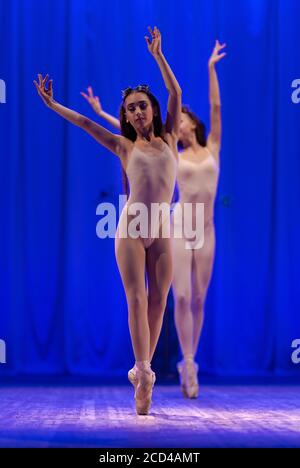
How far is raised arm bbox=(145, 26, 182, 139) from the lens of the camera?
11.0 feet

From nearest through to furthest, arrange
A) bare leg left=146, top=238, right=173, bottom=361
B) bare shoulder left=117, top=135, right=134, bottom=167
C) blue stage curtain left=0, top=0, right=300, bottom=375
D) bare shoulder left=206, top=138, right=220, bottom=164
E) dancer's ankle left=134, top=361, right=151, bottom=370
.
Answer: dancer's ankle left=134, top=361, right=151, bottom=370 < bare leg left=146, top=238, right=173, bottom=361 < bare shoulder left=117, top=135, right=134, bottom=167 < bare shoulder left=206, top=138, right=220, bottom=164 < blue stage curtain left=0, top=0, right=300, bottom=375

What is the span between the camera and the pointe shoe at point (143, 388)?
3.32 m

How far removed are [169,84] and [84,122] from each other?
0.42 metres

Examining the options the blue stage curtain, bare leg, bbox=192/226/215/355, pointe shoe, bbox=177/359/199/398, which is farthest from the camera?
the blue stage curtain

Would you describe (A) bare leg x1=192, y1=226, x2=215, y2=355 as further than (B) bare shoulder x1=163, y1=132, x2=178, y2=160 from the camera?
Yes

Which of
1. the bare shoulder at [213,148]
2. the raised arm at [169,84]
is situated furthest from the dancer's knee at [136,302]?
the bare shoulder at [213,148]

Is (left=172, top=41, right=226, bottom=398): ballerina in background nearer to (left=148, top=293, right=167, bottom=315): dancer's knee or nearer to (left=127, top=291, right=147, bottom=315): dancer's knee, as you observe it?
(left=148, top=293, right=167, bottom=315): dancer's knee

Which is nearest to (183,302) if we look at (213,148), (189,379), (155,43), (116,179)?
(189,379)

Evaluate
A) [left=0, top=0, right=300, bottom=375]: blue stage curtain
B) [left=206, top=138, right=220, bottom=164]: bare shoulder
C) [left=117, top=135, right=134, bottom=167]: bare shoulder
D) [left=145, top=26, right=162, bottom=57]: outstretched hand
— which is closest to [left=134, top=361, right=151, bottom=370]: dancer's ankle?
[left=117, top=135, right=134, bottom=167]: bare shoulder

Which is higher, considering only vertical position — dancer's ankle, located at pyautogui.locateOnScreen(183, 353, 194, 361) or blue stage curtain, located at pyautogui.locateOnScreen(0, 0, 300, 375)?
blue stage curtain, located at pyautogui.locateOnScreen(0, 0, 300, 375)

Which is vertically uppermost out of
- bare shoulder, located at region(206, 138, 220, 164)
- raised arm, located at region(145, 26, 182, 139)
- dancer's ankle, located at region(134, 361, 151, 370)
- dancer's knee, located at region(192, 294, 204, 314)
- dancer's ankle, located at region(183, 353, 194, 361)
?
raised arm, located at region(145, 26, 182, 139)

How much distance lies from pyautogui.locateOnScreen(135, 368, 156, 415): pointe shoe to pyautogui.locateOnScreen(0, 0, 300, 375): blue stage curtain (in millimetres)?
2318

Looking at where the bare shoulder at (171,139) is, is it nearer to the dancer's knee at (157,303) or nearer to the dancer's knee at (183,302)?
the dancer's knee at (157,303)

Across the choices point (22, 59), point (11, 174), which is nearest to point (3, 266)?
point (11, 174)
